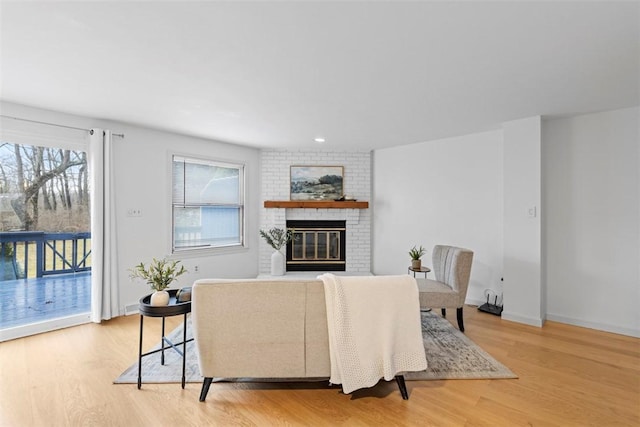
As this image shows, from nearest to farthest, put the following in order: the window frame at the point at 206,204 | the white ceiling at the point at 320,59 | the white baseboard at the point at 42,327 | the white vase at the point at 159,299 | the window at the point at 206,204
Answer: the white ceiling at the point at 320,59 < the white vase at the point at 159,299 < the white baseboard at the point at 42,327 < the window frame at the point at 206,204 < the window at the point at 206,204

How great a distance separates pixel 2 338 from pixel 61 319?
0.46 metres

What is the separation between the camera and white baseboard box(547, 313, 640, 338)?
3.12 meters

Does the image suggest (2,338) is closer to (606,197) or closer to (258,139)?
(258,139)

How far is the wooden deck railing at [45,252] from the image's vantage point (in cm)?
310

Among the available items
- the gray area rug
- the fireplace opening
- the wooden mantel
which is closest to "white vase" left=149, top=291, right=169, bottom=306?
the gray area rug

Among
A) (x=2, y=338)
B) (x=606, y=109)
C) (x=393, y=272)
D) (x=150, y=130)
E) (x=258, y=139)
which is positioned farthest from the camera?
(x=393, y=272)

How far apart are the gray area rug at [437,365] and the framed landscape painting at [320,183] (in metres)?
2.87

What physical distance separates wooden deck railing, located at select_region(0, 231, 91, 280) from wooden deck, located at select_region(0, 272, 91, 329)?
86 mm

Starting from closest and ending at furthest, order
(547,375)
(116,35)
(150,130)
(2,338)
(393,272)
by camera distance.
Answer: (116,35) < (547,375) < (2,338) < (150,130) < (393,272)

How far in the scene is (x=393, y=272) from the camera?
5.06 m

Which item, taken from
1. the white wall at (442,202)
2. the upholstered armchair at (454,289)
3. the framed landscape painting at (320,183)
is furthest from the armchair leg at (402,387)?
the framed landscape painting at (320,183)

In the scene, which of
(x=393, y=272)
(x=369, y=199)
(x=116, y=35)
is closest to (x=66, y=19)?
(x=116, y=35)

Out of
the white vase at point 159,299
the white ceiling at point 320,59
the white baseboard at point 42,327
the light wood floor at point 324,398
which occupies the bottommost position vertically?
the light wood floor at point 324,398

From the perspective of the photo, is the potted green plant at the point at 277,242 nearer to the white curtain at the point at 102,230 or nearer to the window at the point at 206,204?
the window at the point at 206,204
